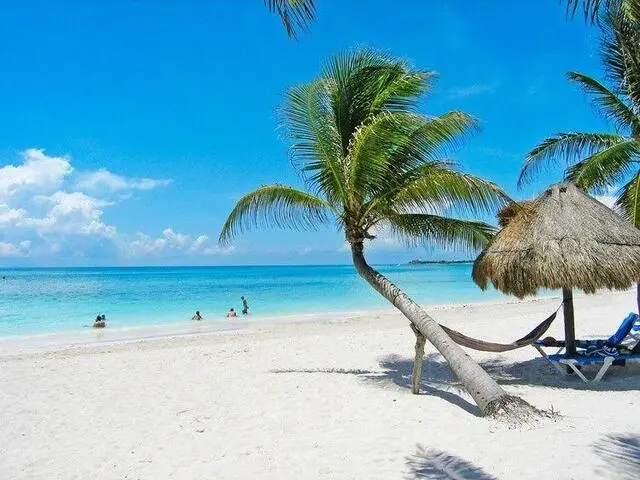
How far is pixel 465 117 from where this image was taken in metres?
6.34

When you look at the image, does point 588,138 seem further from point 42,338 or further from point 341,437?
point 42,338

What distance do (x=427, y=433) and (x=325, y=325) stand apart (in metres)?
11.4

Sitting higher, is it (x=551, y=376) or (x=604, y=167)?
(x=604, y=167)

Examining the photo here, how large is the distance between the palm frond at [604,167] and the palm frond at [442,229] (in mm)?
2237

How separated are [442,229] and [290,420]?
3252 millimetres

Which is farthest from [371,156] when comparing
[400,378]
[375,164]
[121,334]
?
[121,334]

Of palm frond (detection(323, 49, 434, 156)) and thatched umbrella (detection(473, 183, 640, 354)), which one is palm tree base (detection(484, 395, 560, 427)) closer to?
thatched umbrella (detection(473, 183, 640, 354))

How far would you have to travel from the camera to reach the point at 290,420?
5352 millimetres

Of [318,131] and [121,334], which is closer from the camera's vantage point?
[318,131]

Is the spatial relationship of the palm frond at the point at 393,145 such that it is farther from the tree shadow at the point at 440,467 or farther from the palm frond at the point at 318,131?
the tree shadow at the point at 440,467

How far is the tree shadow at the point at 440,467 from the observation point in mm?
3699

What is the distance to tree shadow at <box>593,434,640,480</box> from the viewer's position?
141 inches

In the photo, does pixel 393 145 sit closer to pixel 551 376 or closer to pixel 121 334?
pixel 551 376

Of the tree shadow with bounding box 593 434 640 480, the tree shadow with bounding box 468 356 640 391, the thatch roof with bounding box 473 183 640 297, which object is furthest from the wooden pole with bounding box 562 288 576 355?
the tree shadow with bounding box 593 434 640 480
